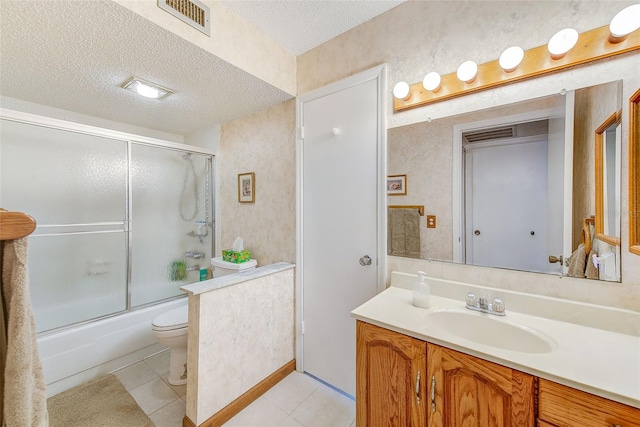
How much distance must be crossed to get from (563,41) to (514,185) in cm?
60

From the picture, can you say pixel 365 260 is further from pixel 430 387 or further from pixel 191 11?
pixel 191 11

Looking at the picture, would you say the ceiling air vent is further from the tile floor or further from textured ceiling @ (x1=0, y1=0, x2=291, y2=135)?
the tile floor

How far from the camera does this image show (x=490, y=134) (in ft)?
4.12

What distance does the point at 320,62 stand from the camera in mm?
1862

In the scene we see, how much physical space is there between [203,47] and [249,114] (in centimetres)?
94

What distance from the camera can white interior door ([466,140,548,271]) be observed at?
3.76 ft

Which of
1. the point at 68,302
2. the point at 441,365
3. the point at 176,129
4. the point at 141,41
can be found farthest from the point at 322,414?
the point at 176,129

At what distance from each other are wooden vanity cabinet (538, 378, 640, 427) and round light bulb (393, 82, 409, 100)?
137 centimetres

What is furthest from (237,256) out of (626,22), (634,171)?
(626,22)

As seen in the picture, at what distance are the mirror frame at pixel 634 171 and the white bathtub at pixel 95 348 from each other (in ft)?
10.00

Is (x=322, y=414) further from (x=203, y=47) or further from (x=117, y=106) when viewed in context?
(x=117, y=106)

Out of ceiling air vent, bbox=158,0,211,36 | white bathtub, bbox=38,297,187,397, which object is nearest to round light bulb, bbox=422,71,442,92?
ceiling air vent, bbox=158,0,211,36

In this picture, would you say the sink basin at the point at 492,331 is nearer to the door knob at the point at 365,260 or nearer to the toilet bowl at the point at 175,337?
the door knob at the point at 365,260

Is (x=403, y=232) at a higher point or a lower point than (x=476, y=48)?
lower
